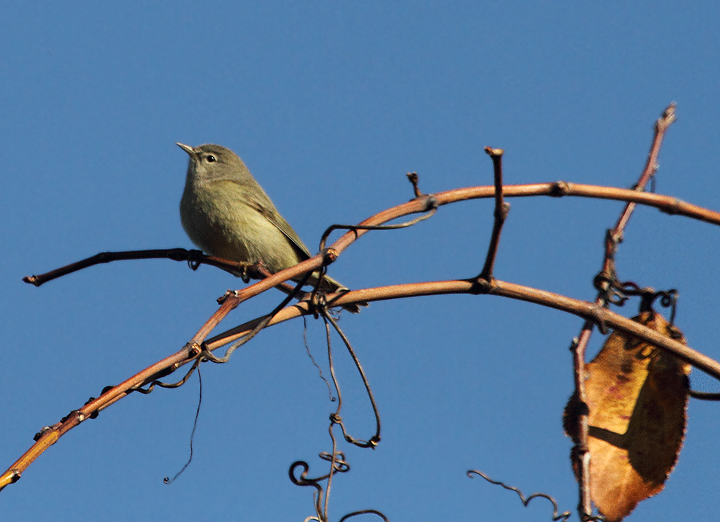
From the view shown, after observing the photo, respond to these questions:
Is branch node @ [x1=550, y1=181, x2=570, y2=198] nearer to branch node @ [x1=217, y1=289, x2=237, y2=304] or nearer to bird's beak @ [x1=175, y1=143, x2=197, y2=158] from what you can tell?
branch node @ [x1=217, y1=289, x2=237, y2=304]

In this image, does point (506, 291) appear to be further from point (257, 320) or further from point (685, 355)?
point (257, 320)

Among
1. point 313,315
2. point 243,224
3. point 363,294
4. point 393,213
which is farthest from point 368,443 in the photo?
point 243,224

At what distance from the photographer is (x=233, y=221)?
5734 millimetres

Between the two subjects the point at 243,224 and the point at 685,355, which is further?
the point at 243,224

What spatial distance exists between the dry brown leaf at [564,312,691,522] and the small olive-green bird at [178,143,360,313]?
3015 mm

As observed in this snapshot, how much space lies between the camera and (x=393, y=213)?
7.06 feet

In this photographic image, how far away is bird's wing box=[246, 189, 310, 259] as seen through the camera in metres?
6.21

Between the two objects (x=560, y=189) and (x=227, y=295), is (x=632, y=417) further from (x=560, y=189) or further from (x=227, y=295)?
(x=227, y=295)

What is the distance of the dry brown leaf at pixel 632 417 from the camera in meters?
2.22

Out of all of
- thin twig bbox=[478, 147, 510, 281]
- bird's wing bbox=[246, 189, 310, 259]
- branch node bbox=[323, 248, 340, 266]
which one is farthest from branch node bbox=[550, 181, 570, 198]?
bird's wing bbox=[246, 189, 310, 259]

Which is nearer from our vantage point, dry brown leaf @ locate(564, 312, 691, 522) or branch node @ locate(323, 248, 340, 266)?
branch node @ locate(323, 248, 340, 266)

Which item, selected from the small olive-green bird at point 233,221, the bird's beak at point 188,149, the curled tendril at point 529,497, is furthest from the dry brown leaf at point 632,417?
the bird's beak at point 188,149

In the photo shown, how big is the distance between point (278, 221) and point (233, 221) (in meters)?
0.62

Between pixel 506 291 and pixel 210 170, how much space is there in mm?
4933
